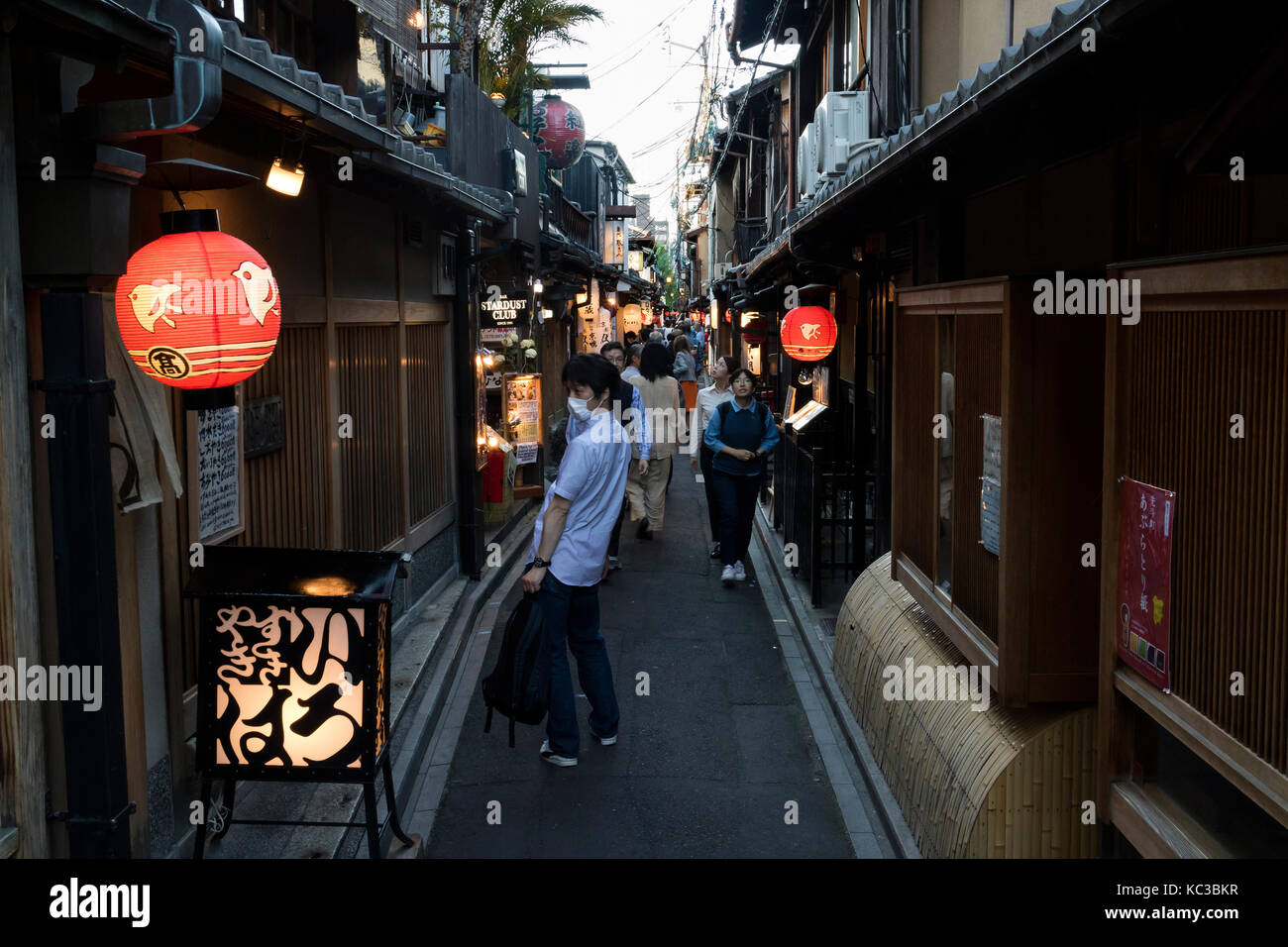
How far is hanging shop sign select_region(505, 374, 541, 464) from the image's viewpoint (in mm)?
16141

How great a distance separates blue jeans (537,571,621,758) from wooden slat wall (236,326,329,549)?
79.0 inches

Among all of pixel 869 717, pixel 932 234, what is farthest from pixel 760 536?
pixel 869 717

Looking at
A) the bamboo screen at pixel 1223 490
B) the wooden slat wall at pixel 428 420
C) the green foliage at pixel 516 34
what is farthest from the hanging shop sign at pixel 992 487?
the green foliage at pixel 516 34

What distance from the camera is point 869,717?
7.04 metres

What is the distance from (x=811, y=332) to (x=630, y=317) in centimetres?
3664

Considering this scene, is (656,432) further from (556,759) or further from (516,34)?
(516,34)

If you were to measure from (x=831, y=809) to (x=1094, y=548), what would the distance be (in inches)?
101

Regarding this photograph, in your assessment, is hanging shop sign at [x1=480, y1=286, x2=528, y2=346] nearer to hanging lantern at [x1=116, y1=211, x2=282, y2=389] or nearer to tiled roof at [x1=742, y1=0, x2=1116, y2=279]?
tiled roof at [x1=742, y1=0, x2=1116, y2=279]

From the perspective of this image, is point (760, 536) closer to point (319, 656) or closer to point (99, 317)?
point (319, 656)

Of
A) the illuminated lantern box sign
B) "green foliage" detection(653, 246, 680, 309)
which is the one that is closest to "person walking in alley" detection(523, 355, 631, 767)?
the illuminated lantern box sign

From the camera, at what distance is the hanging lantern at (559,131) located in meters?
23.5

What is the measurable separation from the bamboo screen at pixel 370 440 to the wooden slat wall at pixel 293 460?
437mm
